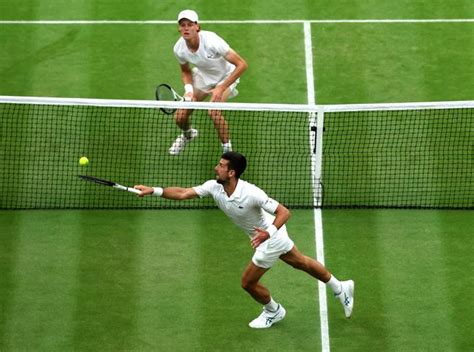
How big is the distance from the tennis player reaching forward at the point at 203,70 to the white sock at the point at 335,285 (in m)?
3.79

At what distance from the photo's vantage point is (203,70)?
1942 centimetres

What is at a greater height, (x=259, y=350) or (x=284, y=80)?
(x=284, y=80)

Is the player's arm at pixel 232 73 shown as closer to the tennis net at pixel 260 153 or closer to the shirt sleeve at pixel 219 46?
the shirt sleeve at pixel 219 46

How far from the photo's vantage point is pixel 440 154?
19516 mm

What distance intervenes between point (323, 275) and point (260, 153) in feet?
13.2

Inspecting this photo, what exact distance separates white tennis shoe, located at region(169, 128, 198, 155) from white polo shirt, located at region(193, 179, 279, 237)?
3886 millimetres

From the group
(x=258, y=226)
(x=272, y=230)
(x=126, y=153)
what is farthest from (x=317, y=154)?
(x=272, y=230)

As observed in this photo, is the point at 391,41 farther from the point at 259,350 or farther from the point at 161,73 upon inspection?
the point at 259,350

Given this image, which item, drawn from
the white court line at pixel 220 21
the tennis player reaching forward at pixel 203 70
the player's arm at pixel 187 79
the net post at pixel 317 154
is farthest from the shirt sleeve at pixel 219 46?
the white court line at pixel 220 21

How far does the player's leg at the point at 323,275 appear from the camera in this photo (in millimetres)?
15883

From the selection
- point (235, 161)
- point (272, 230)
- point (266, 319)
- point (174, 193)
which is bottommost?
point (266, 319)

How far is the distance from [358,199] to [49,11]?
23.9 feet

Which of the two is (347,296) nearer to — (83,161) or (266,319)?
(266,319)

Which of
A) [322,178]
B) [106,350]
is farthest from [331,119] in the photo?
[106,350]
